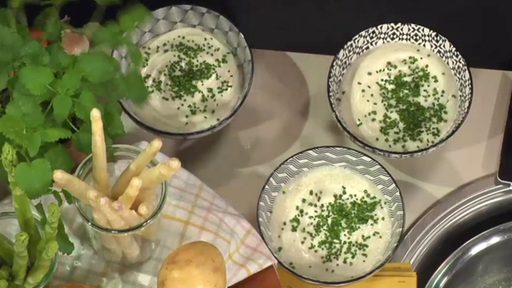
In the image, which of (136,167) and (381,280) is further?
(381,280)

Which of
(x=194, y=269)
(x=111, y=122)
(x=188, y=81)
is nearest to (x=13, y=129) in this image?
(x=111, y=122)

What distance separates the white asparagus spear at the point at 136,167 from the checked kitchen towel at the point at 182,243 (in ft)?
0.55

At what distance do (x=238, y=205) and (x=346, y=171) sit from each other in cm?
17

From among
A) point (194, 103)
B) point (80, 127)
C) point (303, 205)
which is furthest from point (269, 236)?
point (80, 127)

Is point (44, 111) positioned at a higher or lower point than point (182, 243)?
higher

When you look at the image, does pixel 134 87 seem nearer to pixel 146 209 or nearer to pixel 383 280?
pixel 146 209

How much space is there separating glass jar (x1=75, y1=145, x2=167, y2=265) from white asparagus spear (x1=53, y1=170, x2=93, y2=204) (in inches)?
2.0

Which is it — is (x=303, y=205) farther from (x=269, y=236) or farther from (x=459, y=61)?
(x=459, y=61)

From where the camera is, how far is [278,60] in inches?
45.3

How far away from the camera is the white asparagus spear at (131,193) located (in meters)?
0.64

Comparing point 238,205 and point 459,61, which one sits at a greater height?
point 459,61

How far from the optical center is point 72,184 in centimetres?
63

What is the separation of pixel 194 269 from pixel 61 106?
0.22 m

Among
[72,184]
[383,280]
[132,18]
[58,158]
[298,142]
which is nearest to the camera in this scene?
[72,184]
